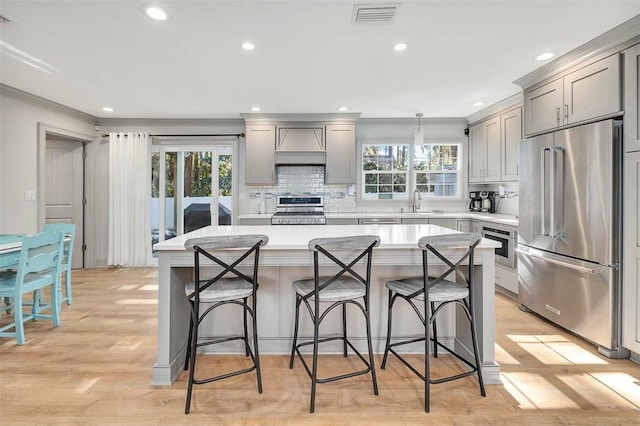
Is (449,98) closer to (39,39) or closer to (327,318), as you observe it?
(327,318)

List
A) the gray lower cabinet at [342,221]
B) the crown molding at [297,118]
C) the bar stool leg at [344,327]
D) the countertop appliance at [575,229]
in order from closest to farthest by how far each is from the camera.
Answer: the bar stool leg at [344,327], the countertop appliance at [575,229], the gray lower cabinet at [342,221], the crown molding at [297,118]

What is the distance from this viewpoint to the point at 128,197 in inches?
206

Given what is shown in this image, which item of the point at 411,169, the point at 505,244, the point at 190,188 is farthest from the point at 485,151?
the point at 190,188

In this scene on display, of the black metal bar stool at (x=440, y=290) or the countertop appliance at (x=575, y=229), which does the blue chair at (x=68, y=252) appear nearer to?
the black metal bar stool at (x=440, y=290)

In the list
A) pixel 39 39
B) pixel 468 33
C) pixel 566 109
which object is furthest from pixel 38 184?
pixel 566 109

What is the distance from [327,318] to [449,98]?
3.29 metres

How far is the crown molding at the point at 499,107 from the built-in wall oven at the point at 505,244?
5.22 feet

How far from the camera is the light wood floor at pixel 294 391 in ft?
5.70

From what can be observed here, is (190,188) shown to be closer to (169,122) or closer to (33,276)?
(169,122)

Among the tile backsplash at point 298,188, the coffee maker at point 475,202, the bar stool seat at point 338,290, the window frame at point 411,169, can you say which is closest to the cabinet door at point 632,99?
the bar stool seat at point 338,290

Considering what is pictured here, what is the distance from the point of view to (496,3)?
2.10 metres

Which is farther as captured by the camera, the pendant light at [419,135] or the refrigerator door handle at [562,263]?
the pendant light at [419,135]

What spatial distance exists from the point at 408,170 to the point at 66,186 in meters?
5.63

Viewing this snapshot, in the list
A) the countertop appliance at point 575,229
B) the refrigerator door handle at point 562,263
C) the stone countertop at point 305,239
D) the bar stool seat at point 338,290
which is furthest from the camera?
the refrigerator door handle at point 562,263
